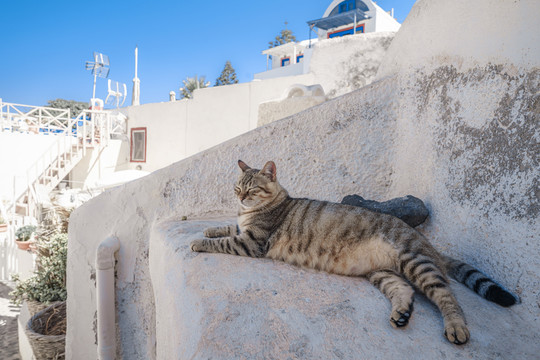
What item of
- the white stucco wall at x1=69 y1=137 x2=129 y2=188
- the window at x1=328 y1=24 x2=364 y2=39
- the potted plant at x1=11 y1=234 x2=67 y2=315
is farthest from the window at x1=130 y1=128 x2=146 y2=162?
the window at x1=328 y1=24 x2=364 y2=39

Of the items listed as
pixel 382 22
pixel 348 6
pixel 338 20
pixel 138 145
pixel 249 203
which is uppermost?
pixel 348 6

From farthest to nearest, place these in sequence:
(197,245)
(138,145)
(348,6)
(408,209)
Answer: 1. (348,6)
2. (138,145)
3. (408,209)
4. (197,245)

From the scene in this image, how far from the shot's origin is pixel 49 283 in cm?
474

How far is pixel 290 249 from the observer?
188cm

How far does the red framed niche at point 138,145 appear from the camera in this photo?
13.5 meters

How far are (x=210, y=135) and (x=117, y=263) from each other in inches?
349

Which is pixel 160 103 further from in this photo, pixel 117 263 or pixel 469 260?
pixel 469 260

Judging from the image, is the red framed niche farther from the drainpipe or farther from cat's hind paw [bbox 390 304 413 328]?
cat's hind paw [bbox 390 304 413 328]

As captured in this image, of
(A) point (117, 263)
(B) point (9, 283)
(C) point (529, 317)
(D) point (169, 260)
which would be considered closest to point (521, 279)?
(C) point (529, 317)

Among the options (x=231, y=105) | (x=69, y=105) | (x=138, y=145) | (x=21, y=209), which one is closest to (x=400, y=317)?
(x=231, y=105)

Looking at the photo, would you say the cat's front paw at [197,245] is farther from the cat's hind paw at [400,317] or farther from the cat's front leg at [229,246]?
the cat's hind paw at [400,317]

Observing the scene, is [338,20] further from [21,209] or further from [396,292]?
[396,292]

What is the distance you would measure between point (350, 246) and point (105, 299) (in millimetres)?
2007

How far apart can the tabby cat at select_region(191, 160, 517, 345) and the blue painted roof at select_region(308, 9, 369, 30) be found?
14.8m
